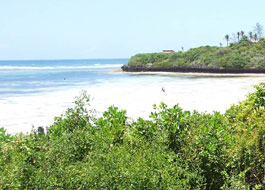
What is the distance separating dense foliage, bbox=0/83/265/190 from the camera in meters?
3.88

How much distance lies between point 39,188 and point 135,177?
102 centimetres

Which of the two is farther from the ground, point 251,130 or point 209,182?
point 251,130

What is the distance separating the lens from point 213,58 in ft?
203

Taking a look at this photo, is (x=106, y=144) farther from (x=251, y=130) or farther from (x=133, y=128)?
(x=251, y=130)

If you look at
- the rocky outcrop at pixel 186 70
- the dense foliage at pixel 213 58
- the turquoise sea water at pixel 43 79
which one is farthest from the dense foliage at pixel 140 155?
the dense foliage at pixel 213 58

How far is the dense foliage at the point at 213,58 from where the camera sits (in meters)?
55.8

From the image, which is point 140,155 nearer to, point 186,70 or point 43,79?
point 43,79

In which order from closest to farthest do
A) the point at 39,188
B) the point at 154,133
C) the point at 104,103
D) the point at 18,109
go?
the point at 39,188 < the point at 154,133 < the point at 18,109 < the point at 104,103

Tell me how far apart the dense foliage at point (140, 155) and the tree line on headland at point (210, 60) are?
49.6m

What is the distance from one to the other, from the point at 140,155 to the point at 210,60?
58353mm

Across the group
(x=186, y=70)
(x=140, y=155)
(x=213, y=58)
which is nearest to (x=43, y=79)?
(x=186, y=70)

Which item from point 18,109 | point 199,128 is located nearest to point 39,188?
point 199,128

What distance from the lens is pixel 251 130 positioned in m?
5.18

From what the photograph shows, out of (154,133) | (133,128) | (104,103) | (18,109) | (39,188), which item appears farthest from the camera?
(104,103)
